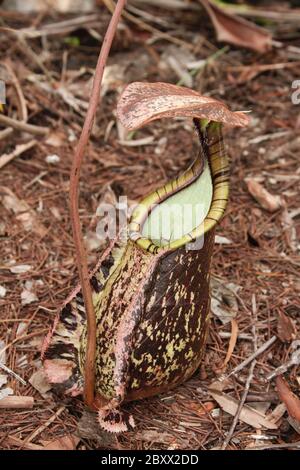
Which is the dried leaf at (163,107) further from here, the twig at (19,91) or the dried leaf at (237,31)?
the dried leaf at (237,31)

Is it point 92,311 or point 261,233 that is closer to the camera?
point 92,311

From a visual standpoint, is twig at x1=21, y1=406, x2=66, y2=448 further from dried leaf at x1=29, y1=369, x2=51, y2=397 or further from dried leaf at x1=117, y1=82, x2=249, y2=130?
dried leaf at x1=117, y1=82, x2=249, y2=130

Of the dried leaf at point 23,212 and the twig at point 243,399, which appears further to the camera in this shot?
the dried leaf at point 23,212

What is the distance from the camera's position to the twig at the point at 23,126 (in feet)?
9.62

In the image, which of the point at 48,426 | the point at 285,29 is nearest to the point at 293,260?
the point at 48,426

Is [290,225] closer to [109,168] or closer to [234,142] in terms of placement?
[234,142]

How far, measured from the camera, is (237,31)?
3846 mm

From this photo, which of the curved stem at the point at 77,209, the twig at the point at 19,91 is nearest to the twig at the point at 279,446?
the curved stem at the point at 77,209

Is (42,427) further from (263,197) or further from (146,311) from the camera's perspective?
(263,197)

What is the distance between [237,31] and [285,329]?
2.20 meters

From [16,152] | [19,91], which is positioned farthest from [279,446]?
Answer: [19,91]

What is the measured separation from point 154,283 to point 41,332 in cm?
66

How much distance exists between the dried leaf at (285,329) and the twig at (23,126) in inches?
60.4

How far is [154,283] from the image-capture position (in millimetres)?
1856
